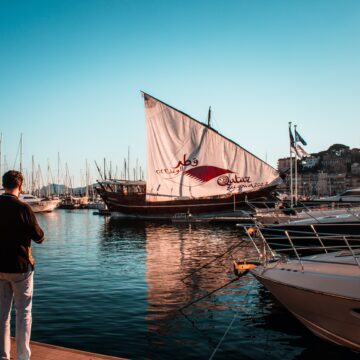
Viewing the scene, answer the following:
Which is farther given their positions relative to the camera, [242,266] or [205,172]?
[205,172]

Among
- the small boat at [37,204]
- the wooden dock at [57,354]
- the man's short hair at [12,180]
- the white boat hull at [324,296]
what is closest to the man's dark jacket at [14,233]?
the man's short hair at [12,180]

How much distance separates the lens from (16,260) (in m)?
5.06

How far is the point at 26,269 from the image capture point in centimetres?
512

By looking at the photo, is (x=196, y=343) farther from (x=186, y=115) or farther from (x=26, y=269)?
(x=186, y=115)

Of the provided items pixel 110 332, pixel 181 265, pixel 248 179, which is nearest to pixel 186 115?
pixel 248 179

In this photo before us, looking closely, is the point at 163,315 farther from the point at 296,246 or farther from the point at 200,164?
the point at 200,164

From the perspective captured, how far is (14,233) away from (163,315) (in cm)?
648

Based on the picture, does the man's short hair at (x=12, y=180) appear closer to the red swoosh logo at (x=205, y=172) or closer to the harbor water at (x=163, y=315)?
the harbor water at (x=163, y=315)

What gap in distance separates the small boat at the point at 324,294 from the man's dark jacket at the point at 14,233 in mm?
4953

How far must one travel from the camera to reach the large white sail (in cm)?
5528

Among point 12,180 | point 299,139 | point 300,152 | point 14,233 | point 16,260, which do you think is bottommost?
point 16,260

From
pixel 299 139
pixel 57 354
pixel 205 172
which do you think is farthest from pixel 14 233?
pixel 205 172

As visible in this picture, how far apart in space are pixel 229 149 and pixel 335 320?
4889cm

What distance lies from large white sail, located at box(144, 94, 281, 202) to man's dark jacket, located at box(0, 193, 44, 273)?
50.3m
